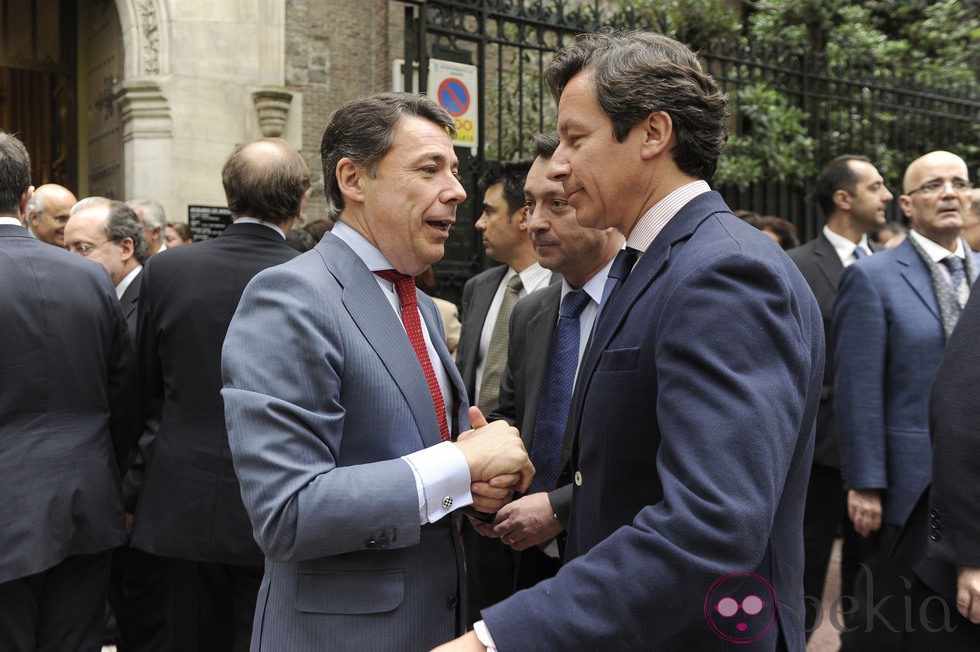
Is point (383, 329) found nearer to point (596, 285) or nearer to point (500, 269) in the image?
point (596, 285)

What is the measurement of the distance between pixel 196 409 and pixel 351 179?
1.64m

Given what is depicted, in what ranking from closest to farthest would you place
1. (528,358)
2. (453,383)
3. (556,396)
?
(453,383)
(556,396)
(528,358)

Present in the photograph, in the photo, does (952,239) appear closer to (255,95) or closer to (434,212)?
(434,212)

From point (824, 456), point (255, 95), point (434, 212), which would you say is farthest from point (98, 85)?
point (434, 212)

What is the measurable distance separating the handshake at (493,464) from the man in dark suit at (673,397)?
0.24 m

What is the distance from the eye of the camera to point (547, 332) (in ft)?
11.6

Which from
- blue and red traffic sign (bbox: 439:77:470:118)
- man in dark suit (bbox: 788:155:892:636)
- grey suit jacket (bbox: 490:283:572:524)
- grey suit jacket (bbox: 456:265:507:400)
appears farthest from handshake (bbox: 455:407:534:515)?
blue and red traffic sign (bbox: 439:77:470:118)

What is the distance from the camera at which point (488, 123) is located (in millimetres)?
10898

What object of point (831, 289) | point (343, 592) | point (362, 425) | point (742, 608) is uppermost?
point (831, 289)

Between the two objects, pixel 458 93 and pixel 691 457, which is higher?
pixel 458 93

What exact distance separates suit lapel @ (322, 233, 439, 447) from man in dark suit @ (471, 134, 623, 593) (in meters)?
0.91

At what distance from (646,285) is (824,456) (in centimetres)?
392

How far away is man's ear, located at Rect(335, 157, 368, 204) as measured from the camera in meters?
2.41

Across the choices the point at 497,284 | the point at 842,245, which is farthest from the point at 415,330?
the point at 842,245
